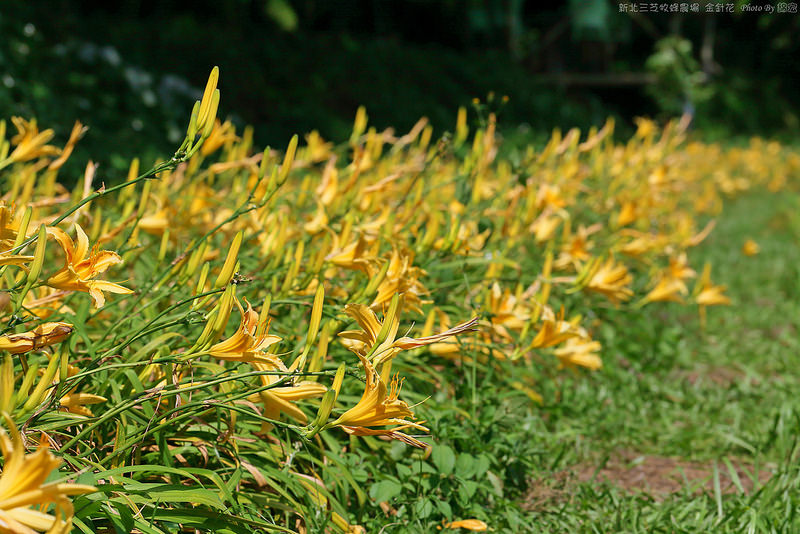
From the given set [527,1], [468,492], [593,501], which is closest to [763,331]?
[593,501]

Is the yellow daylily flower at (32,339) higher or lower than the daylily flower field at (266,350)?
higher

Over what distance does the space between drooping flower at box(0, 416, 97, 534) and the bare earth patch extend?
117 cm

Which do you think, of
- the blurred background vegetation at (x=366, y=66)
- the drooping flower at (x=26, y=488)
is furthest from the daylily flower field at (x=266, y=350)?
the blurred background vegetation at (x=366, y=66)

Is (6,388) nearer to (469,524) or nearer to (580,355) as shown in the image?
(469,524)

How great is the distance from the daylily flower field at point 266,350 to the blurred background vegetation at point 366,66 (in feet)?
2.09

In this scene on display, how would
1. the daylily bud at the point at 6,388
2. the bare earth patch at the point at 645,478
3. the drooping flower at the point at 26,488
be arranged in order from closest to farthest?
the drooping flower at the point at 26,488, the daylily bud at the point at 6,388, the bare earth patch at the point at 645,478

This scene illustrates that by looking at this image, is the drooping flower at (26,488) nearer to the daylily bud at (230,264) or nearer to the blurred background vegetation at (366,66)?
the daylily bud at (230,264)

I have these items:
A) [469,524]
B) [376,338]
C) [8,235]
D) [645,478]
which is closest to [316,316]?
[376,338]

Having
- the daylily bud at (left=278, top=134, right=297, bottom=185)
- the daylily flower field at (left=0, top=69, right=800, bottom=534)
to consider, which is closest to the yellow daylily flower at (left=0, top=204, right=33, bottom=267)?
the daylily flower field at (left=0, top=69, right=800, bottom=534)

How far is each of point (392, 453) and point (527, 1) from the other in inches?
693

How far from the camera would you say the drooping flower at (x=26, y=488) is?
0.70 metres

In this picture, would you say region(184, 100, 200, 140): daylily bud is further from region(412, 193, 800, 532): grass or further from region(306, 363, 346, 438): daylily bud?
region(412, 193, 800, 532): grass

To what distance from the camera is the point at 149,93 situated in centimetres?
589

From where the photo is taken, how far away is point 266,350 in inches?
49.2
